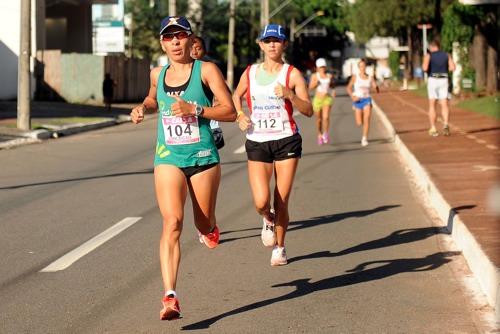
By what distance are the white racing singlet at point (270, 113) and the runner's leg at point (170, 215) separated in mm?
1788

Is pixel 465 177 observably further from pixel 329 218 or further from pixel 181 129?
pixel 181 129

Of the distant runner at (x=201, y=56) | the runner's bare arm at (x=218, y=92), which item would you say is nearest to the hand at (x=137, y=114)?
the runner's bare arm at (x=218, y=92)

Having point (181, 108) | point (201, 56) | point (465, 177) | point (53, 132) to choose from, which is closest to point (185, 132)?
point (181, 108)

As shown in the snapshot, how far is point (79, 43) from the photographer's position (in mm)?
53344

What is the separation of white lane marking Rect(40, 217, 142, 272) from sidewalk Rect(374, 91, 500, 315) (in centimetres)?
318

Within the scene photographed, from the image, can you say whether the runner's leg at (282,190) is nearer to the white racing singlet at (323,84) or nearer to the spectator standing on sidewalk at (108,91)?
the white racing singlet at (323,84)

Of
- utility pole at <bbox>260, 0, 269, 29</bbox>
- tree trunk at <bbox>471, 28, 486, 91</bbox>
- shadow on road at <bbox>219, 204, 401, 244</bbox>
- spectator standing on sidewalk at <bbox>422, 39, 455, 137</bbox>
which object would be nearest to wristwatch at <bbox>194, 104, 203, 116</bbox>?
shadow on road at <bbox>219, 204, 401, 244</bbox>

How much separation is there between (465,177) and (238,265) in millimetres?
6228

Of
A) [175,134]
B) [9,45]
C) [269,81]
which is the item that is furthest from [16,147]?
[9,45]

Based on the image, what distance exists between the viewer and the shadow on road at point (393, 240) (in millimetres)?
8766

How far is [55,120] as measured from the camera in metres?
29.6

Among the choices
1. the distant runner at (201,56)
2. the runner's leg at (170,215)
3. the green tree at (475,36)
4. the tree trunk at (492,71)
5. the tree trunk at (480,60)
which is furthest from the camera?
the tree trunk at (480,60)

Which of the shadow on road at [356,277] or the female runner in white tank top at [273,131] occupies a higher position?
the female runner in white tank top at [273,131]

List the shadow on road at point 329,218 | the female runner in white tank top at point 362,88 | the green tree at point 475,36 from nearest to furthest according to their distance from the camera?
the shadow on road at point 329,218 < the female runner in white tank top at point 362,88 < the green tree at point 475,36
